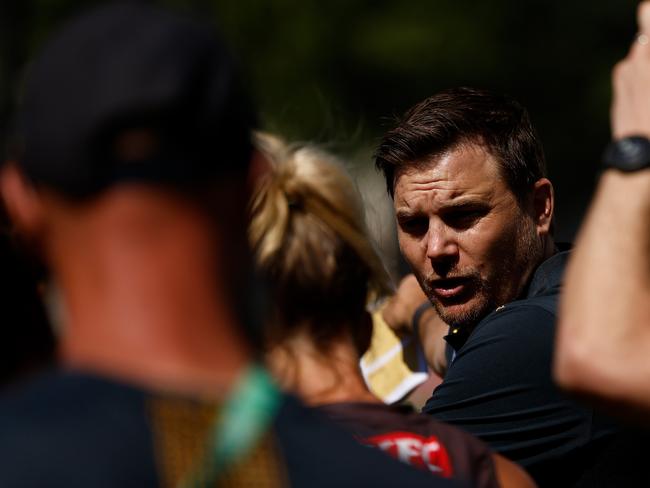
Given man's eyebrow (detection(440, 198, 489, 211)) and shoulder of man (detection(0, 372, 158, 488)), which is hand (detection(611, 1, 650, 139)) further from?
man's eyebrow (detection(440, 198, 489, 211))

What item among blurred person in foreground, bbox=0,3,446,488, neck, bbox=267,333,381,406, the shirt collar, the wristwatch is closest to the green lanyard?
blurred person in foreground, bbox=0,3,446,488

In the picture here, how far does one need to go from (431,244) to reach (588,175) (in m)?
18.2

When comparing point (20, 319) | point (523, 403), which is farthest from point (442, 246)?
point (20, 319)

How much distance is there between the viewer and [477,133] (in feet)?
13.3

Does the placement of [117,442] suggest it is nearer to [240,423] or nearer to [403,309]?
[240,423]

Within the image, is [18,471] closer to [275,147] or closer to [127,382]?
[127,382]

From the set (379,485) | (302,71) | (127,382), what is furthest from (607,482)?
(302,71)

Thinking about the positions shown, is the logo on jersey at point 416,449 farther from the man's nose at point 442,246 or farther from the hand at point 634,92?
the man's nose at point 442,246

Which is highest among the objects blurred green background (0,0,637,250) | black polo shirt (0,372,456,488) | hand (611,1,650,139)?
hand (611,1,650,139)

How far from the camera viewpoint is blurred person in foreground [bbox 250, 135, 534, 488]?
255 cm

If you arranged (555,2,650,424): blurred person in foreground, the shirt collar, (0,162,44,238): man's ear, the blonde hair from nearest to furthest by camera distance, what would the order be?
(0,162,44,238): man's ear → (555,2,650,424): blurred person in foreground → the blonde hair → the shirt collar

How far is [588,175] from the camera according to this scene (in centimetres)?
2167

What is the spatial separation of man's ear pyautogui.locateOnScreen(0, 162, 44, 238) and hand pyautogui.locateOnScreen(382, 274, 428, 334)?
261 centimetres

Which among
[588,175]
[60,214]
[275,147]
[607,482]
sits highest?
[60,214]
